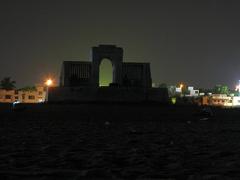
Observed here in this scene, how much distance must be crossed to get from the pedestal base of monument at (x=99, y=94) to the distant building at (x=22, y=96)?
57.5 metres

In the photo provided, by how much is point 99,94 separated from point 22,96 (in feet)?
226

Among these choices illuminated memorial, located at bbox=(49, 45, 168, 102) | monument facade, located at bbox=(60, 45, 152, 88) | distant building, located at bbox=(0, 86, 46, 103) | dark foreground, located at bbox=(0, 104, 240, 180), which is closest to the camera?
dark foreground, located at bbox=(0, 104, 240, 180)

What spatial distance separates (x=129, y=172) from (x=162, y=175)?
2.04 feet

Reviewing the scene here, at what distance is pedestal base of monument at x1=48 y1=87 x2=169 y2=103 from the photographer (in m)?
50.1

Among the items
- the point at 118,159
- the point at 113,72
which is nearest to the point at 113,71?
the point at 113,72

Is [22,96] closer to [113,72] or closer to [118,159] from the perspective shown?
[113,72]

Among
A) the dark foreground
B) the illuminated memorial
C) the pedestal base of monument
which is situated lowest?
the dark foreground

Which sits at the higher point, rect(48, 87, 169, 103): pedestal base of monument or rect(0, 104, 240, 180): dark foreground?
rect(48, 87, 169, 103): pedestal base of monument

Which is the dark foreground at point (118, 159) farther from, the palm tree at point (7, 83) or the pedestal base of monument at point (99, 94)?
the palm tree at point (7, 83)

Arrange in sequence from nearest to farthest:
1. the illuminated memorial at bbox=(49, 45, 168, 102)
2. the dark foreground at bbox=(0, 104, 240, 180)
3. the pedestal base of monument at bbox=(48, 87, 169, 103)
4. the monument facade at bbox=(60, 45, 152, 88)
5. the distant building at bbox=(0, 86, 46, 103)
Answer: the dark foreground at bbox=(0, 104, 240, 180), the pedestal base of monument at bbox=(48, 87, 169, 103), the illuminated memorial at bbox=(49, 45, 168, 102), the monument facade at bbox=(60, 45, 152, 88), the distant building at bbox=(0, 86, 46, 103)

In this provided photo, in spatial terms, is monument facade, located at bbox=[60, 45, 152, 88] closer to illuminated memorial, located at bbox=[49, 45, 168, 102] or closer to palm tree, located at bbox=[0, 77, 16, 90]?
illuminated memorial, located at bbox=[49, 45, 168, 102]

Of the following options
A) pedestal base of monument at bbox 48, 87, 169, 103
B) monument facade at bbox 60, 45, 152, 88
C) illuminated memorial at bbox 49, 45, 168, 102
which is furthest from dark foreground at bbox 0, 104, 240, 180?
monument facade at bbox 60, 45, 152, 88

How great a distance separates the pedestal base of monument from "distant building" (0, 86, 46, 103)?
57.5 metres

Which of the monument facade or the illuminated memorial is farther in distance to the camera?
the monument facade
